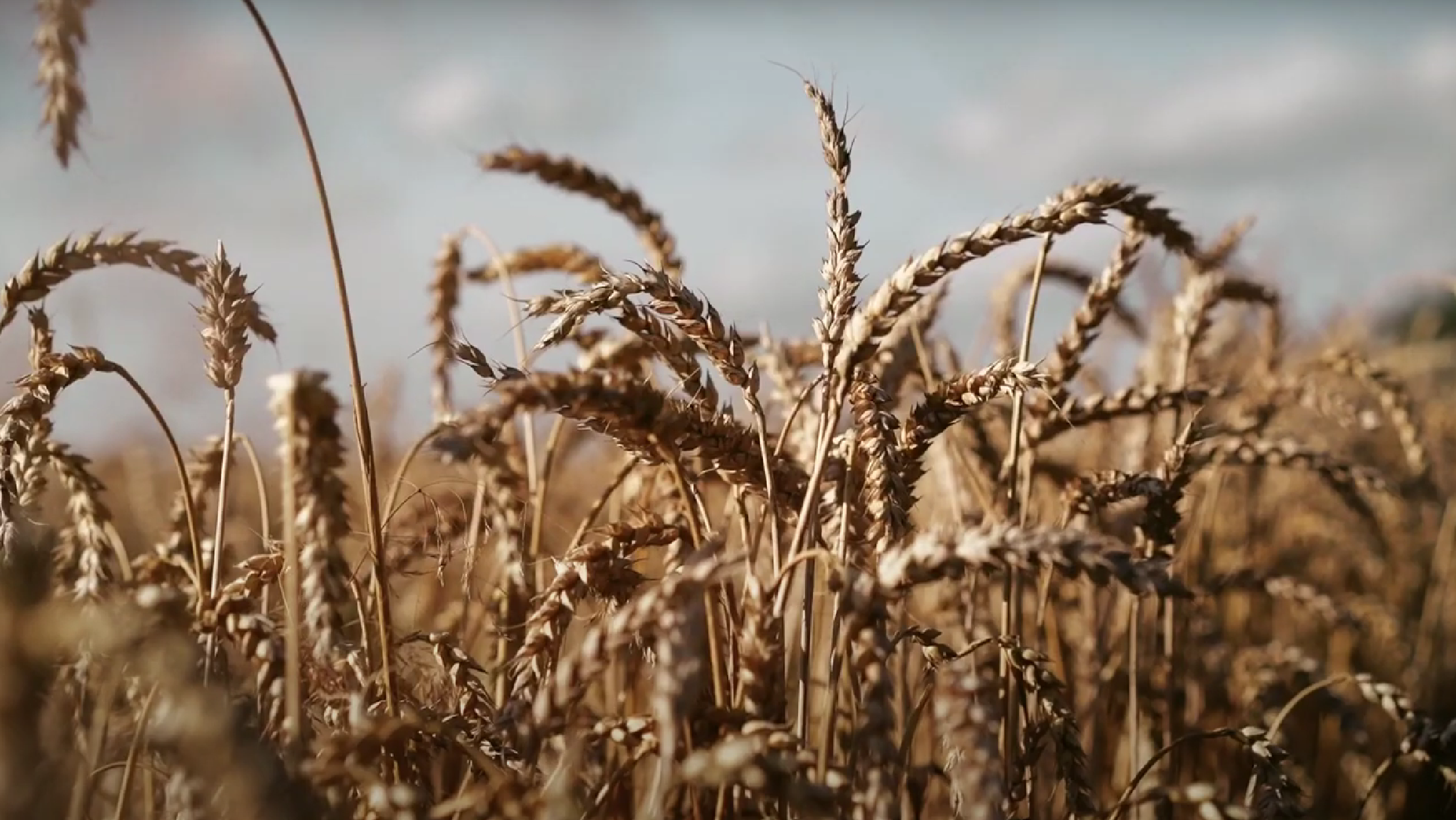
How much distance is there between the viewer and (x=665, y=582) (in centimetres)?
112

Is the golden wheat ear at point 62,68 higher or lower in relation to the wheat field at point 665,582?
higher

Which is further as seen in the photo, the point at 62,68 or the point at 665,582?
the point at 62,68

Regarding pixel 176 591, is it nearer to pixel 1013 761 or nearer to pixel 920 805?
pixel 920 805

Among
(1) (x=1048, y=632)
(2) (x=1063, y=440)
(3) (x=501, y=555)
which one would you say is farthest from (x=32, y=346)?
(2) (x=1063, y=440)

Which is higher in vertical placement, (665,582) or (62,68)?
(62,68)

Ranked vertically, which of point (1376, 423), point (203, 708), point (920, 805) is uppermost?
point (1376, 423)

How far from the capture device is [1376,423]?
2.80 metres

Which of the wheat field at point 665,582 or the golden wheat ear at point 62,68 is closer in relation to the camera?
the wheat field at point 665,582

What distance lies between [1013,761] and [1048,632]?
2.19 ft

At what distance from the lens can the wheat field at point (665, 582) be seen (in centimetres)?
105

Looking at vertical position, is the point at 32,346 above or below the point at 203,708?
above

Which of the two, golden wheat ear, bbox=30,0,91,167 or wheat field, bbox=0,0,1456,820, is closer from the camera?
wheat field, bbox=0,0,1456,820

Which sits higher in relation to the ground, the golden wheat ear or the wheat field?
the golden wheat ear

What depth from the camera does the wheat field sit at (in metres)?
1.05
